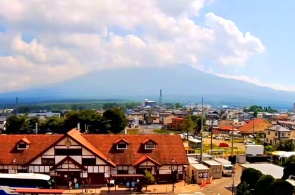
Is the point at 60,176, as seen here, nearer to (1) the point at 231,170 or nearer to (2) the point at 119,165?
(2) the point at 119,165

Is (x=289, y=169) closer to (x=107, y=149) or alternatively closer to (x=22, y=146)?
(x=107, y=149)

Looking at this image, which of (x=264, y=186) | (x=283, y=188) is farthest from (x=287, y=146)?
(x=283, y=188)

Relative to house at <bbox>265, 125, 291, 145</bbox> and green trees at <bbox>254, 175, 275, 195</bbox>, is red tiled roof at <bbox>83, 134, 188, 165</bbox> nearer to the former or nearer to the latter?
green trees at <bbox>254, 175, 275, 195</bbox>

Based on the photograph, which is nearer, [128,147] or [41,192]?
[41,192]

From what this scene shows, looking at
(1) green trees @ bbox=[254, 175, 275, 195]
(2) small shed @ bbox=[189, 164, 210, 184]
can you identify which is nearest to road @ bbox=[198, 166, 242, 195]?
(2) small shed @ bbox=[189, 164, 210, 184]

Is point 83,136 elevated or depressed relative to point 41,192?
elevated

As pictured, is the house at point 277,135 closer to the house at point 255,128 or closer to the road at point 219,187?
the house at point 255,128

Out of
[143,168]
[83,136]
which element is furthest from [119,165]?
[83,136]
